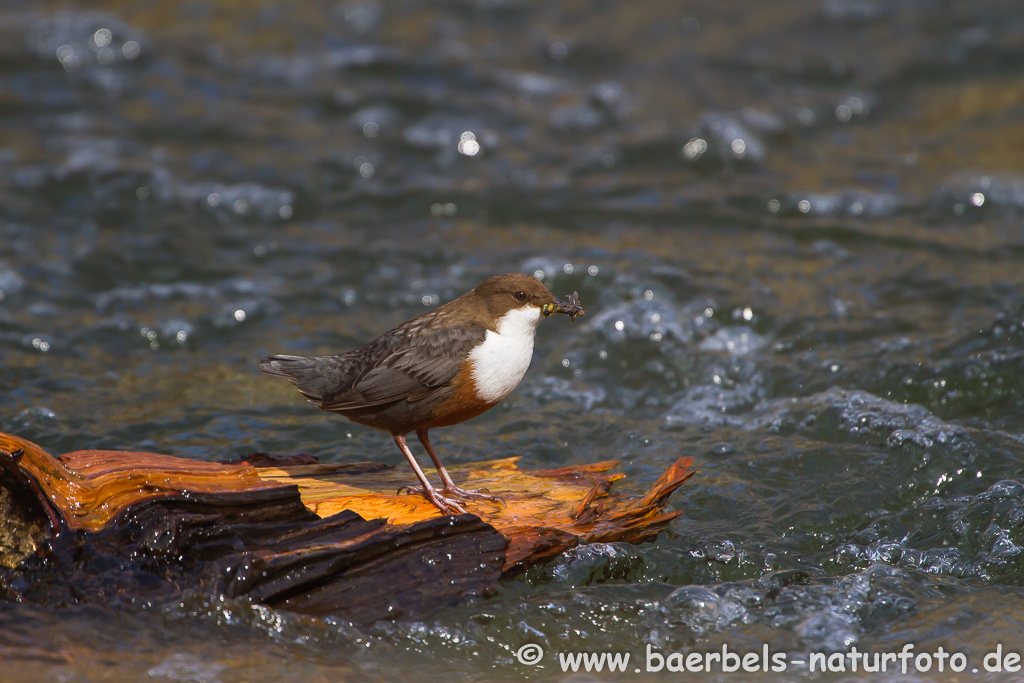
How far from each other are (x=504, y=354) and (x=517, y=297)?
25cm

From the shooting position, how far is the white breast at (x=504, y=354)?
3.79m

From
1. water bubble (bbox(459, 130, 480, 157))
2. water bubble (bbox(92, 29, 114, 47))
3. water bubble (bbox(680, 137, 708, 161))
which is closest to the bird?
water bubble (bbox(459, 130, 480, 157))

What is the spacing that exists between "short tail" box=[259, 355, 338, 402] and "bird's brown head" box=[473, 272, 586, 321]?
0.71m

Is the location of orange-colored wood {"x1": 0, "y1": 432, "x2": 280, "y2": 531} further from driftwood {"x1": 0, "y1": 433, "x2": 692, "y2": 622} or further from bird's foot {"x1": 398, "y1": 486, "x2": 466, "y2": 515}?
bird's foot {"x1": 398, "y1": 486, "x2": 466, "y2": 515}

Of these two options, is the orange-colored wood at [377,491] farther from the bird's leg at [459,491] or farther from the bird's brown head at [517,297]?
the bird's brown head at [517,297]

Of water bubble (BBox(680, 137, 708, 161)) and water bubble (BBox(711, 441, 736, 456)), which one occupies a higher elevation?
water bubble (BBox(680, 137, 708, 161))

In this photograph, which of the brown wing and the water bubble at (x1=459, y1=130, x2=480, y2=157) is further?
the water bubble at (x1=459, y1=130, x2=480, y2=157)

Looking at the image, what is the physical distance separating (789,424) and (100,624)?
3.34 metres

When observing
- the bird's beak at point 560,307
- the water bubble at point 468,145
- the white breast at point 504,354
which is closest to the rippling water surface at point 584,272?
the water bubble at point 468,145

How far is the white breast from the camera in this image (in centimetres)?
379

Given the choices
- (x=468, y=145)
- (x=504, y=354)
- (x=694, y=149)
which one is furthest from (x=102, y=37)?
(x=504, y=354)

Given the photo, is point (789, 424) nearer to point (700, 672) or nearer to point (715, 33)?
point (700, 672)

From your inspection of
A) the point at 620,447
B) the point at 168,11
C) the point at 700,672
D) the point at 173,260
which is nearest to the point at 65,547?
the point at 700,672

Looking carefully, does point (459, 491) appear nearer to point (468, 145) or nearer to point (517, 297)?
point (517, 297)
